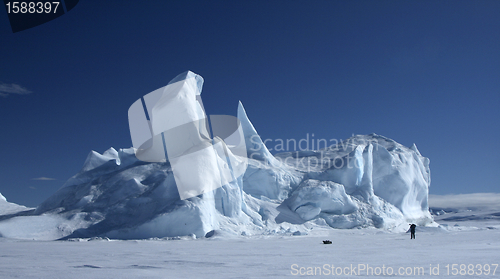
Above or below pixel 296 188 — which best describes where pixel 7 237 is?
below

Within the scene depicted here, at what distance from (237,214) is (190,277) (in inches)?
456

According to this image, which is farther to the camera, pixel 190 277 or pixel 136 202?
pixel 136 202

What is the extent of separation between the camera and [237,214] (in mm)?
15984

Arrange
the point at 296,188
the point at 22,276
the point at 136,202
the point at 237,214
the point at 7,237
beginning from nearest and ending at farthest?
the point at 22,276, the point at 7,237, the point at 136,202, the point at 237,214, the point at 296,188

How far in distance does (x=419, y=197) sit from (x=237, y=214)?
15055mm

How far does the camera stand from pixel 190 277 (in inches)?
178

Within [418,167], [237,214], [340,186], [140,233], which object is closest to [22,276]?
→ [140,233]

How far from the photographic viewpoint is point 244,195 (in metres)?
18.8

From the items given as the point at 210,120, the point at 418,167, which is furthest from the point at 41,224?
the point at 418,167

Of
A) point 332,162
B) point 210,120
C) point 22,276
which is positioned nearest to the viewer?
point 22,276

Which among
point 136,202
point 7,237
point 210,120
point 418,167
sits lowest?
point 7,237

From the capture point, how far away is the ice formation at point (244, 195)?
43.9 feet

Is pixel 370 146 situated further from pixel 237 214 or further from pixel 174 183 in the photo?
pixel 174 183

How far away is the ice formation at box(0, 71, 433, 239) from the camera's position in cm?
1338
